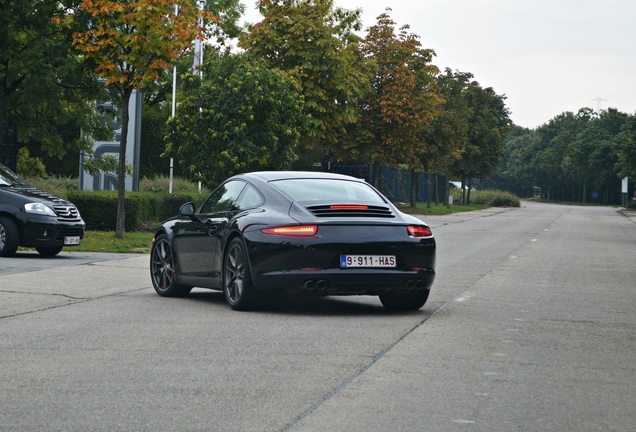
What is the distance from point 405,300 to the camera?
11.1 m

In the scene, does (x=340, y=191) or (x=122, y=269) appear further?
(x=122, y=269)

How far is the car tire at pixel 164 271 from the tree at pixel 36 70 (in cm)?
1441

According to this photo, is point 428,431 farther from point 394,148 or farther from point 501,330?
point 394,148

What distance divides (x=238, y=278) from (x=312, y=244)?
97 centimetres

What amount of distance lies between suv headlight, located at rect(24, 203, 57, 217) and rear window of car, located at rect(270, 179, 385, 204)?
27.3ft

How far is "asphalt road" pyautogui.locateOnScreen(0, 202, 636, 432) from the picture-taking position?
5805 mm

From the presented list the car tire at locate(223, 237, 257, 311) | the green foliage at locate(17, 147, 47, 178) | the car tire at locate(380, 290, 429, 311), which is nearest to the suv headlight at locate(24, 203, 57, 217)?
the car tire at locate(223, 237, 257, 311)

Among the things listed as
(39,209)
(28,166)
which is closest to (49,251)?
(39,209)

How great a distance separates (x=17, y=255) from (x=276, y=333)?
11.2 m

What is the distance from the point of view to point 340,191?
36.2 ft

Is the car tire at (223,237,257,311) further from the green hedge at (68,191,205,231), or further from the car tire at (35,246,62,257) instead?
the green hedge at (68,191,205,231)

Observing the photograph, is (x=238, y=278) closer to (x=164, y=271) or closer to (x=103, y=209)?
(x=164, y=271)

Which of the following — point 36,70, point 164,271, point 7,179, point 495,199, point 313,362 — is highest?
point 36,70

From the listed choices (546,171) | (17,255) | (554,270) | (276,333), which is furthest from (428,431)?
(546,171)
